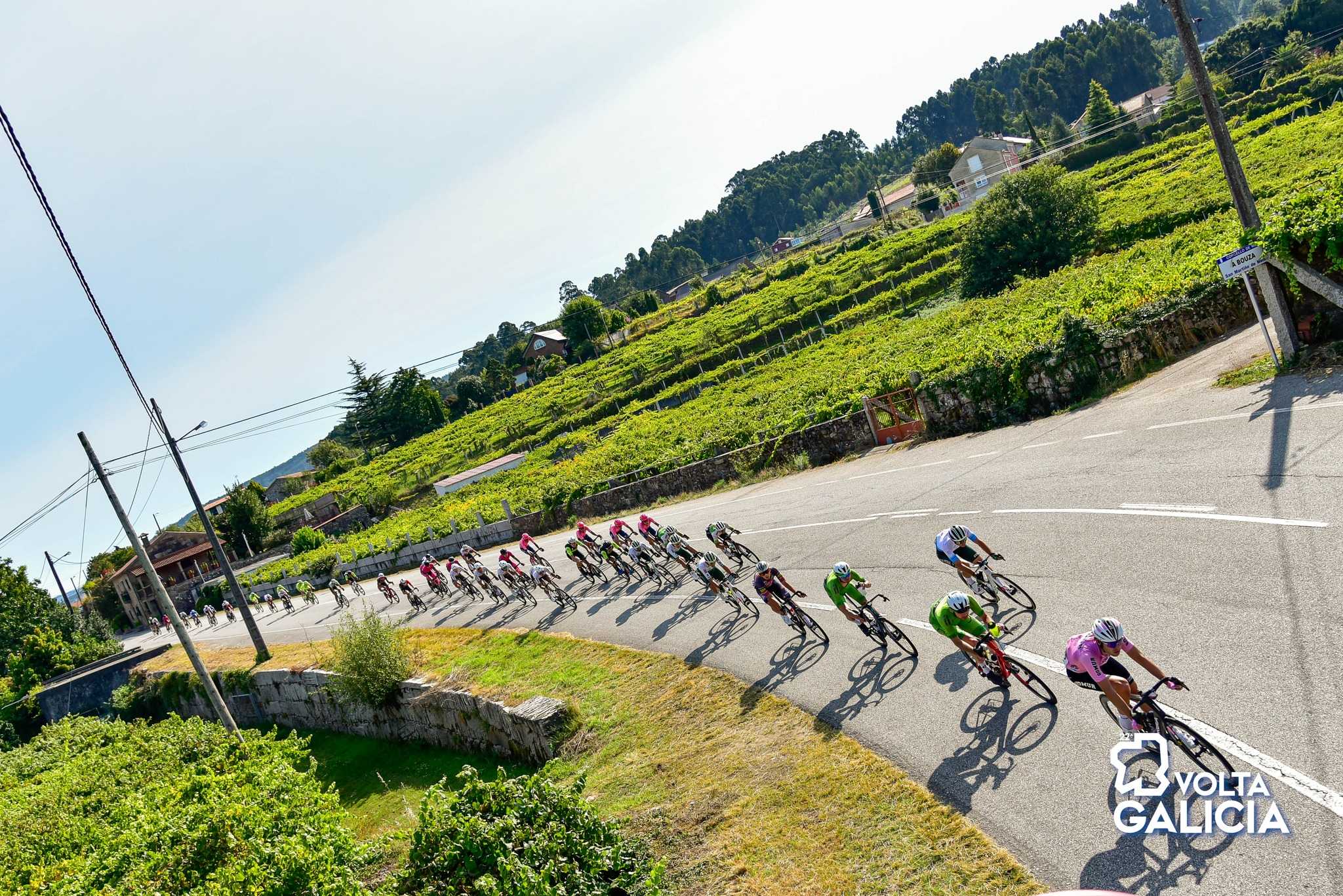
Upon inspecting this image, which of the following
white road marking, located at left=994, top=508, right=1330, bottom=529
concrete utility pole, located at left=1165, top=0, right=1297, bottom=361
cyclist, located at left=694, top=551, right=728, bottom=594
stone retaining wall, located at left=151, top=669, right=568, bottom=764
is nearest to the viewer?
white road marking, located at left=994, top=508, right=1330, bottom=529

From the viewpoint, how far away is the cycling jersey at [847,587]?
10.8 m

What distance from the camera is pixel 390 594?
3225 cm

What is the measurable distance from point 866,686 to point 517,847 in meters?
4.91

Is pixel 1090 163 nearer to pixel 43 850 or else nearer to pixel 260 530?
pixel 260 530

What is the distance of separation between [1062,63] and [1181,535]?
562ft

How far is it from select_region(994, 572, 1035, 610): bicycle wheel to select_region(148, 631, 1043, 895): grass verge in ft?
9.13

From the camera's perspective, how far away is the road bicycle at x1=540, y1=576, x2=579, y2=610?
859 inches

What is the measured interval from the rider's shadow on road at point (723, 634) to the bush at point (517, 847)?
5.89 m

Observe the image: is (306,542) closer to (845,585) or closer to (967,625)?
(845,585)

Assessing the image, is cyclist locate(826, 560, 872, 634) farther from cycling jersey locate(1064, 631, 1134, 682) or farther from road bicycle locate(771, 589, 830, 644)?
cycling jersey locate(1064, 631, 1134, 682)

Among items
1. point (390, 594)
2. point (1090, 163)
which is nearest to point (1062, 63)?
point (1090, 163)

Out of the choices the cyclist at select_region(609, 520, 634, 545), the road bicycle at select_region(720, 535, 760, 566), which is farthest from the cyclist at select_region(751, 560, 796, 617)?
the cyclist at select_region(609, 520, 634, 545)

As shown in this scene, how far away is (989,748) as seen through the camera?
8172mm

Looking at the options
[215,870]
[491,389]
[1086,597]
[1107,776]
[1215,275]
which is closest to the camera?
[1107,776]
